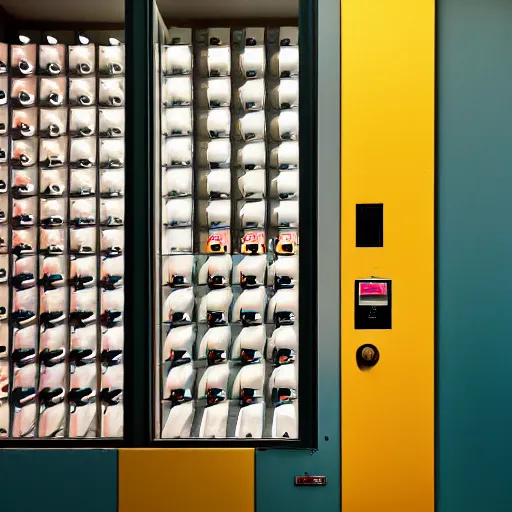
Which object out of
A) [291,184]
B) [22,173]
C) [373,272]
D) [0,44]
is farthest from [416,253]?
[0,44]

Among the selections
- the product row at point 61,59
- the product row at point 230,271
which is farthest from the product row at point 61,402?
the product row at point 61,59

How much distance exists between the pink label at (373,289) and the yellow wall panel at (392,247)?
37 millimetres

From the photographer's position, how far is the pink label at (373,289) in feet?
5.29

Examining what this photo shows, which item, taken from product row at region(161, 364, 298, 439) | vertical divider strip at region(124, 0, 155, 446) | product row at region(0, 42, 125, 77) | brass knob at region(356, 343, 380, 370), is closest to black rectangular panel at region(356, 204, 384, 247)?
brass knob at region(356, 343, 380, 370)

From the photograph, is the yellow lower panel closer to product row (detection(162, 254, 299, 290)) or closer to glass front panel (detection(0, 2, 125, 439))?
glass front panel (detection(0, 2, 125, 439))

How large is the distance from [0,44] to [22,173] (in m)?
0.54

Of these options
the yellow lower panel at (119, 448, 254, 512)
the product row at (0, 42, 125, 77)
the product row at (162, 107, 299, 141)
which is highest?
the product row at (0, 42, 125, 77)

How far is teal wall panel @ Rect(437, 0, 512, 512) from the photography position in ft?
5.36

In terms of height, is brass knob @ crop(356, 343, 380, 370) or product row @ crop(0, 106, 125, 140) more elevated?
product row @ crop(0, 106, 125, 140)

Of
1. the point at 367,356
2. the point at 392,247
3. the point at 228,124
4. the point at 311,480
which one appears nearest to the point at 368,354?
the point at 367,356

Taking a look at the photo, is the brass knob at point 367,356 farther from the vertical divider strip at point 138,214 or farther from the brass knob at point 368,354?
the vertical divider strip at point 138,214

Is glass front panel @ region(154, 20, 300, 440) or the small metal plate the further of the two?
glass front panel @ region(154, 20, 300, 440)

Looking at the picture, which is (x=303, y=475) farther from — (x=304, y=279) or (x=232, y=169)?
(x=232, y=169)

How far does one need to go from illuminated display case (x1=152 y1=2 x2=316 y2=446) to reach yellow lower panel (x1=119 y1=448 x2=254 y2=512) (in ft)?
0.39
